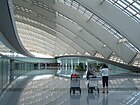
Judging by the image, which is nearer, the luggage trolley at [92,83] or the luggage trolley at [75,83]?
the luggage trolley at [75,83]

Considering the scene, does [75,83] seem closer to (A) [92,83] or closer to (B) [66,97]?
(A) [92,83]

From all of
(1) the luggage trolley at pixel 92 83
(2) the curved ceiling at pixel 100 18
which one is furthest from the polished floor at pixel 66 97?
(2) the curved ceiling at pixel 100 18

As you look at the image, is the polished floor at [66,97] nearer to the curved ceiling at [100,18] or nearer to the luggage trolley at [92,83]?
the luggage trolley at [92,83]

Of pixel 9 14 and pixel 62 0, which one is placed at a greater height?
pixel 62 0

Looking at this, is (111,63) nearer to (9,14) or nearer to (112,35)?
(112,35)

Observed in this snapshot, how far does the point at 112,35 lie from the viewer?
1583 inches

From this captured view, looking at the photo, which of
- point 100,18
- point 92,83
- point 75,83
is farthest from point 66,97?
point 100,18

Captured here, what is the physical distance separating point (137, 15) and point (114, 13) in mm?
2644

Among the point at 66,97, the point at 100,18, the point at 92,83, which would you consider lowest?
the point at 66,97

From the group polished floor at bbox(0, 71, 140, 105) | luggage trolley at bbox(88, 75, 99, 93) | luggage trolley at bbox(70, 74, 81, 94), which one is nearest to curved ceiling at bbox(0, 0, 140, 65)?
polished floor at bbox(0, 71, 140, 105)

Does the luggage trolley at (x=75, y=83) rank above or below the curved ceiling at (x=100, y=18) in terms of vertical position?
below

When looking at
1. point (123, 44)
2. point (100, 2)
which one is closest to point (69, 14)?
point (100, 2)

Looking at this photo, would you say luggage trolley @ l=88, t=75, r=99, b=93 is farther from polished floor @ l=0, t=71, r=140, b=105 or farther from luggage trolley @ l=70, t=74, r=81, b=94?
luggage trolley @ l=70, t=74, r=81, b=94

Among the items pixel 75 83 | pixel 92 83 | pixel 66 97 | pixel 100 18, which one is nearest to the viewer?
pixel 66 97
